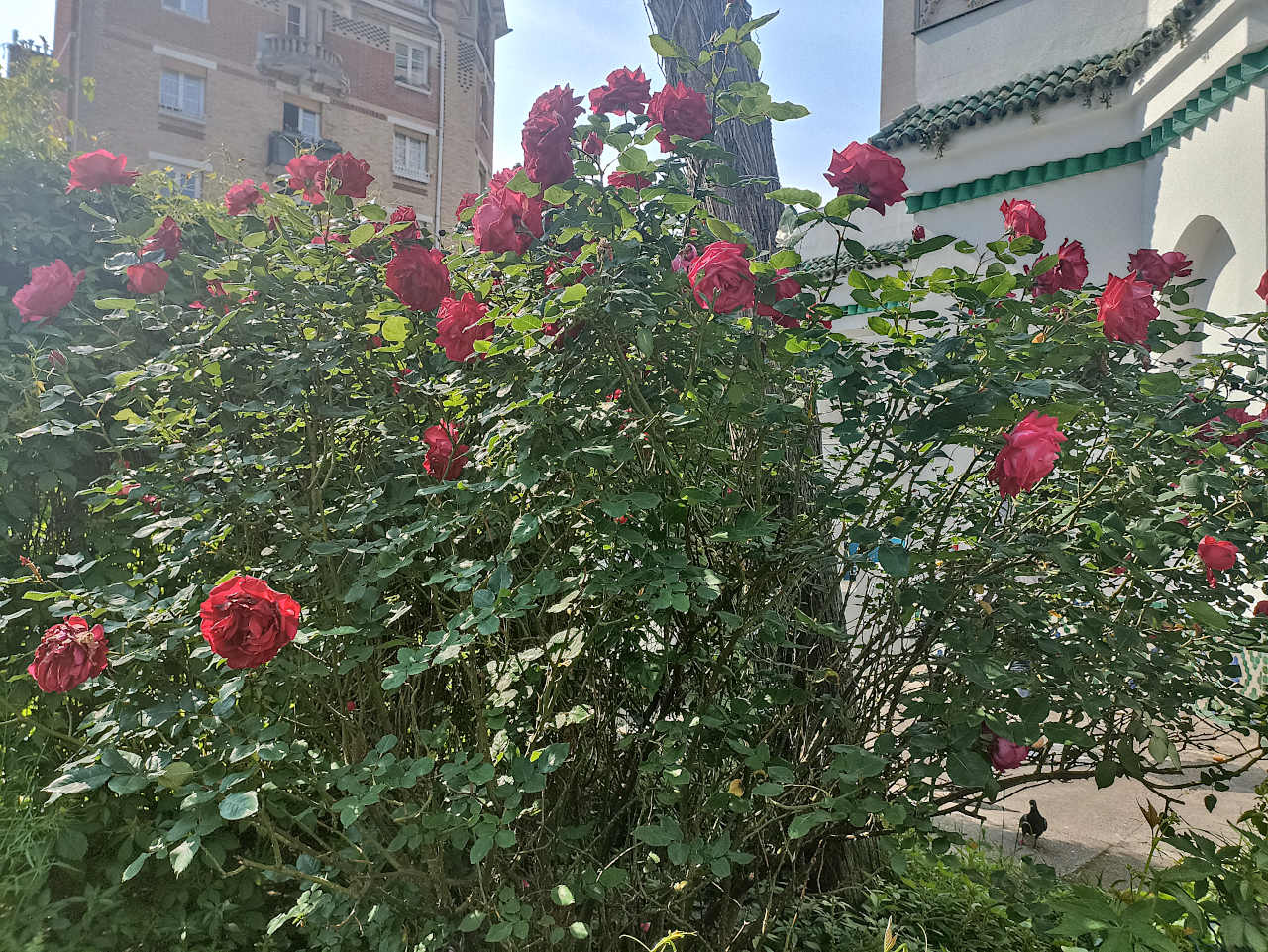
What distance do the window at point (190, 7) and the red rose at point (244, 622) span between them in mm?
24717

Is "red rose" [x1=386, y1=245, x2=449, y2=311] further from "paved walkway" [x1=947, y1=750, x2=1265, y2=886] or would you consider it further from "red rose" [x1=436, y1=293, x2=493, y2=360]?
"paved walkway" [x1=947, y1=750, x2=1265, y2=886]

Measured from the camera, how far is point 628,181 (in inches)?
69.8

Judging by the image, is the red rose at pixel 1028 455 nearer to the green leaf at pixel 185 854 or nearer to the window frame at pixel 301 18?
the green leaf at pixel 185 854

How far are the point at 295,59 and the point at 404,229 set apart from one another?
23.4m

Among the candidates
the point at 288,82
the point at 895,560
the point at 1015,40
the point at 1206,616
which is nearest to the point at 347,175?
the point at 895,560

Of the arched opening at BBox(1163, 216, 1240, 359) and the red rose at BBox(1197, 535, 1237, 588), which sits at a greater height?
the arched opening at BBox(1163, 216, 1240, 359)

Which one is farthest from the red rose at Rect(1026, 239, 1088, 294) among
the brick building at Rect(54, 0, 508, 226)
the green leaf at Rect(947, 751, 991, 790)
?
the brick building at Rect(54, 0, 508, 226)

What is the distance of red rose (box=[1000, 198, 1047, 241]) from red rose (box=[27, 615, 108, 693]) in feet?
6.77

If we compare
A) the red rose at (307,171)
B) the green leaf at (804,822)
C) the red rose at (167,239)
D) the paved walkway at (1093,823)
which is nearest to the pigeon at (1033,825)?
the paved walkway at (1093,823)

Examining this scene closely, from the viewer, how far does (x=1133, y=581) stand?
183 cm

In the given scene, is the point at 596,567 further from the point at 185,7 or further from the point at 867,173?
the point at 185,7

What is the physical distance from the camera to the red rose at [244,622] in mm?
1282

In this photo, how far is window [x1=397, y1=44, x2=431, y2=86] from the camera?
24.0 m

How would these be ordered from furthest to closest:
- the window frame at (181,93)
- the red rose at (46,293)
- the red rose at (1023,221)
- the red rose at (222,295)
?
the window frame at (181,93), the red rose at (46,293), the red rose at (222,295), the red rose at (1023,221)
